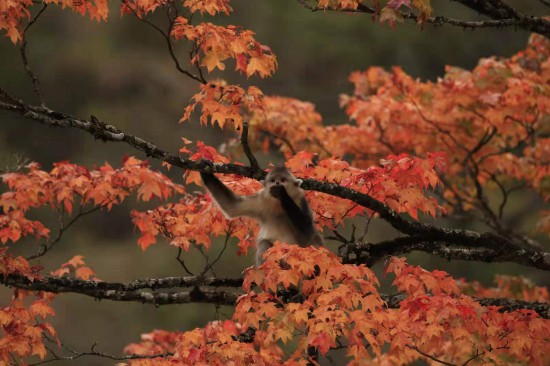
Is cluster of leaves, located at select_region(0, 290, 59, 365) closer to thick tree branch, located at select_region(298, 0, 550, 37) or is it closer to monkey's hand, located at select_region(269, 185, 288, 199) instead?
monkey's hand, located at select_region(269, 185, 288, 199)

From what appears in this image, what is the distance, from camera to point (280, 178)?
18.7ft

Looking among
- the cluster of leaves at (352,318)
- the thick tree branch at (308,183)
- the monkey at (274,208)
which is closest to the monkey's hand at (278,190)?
the monkey at (274,208)

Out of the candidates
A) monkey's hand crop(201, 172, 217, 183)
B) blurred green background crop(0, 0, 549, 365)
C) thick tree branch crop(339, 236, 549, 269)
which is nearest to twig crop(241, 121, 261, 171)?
monkey's hand crop(201, 172, 217, 183)

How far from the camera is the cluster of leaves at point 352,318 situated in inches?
Answer: 194

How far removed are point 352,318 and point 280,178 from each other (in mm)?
1382

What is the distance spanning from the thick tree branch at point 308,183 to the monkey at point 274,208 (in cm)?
50

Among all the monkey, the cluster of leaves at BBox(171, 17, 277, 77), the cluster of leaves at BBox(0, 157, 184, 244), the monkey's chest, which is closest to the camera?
the cluster of leaves at BBox(171, 17, 277, 77)

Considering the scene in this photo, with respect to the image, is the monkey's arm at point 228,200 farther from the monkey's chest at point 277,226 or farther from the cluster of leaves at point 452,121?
the cluster of leaves at point 452,121

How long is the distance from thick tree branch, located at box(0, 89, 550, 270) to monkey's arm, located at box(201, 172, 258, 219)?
1069 millimetres

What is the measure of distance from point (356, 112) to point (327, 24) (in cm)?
1522

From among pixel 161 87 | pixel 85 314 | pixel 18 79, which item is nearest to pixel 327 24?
pixel 161 87

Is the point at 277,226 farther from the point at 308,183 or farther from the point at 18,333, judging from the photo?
the point at 18,333

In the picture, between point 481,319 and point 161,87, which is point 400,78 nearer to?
point 481,319

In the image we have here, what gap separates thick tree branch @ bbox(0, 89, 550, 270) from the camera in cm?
442
